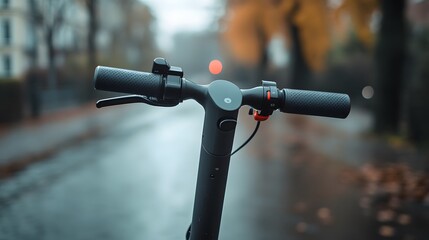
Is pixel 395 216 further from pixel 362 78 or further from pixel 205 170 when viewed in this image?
pixel 362 78

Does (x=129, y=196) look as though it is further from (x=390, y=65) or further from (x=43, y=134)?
(x=390, y=65)

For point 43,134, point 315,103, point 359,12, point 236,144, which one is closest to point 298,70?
point 359,12

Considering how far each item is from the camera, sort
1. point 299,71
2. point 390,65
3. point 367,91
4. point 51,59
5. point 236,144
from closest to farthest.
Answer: point 236,144, point 390,65, point 51,59, point 299,71, point 367,91

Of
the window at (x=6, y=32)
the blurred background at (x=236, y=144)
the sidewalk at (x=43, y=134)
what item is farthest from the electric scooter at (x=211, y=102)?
the sidewalk at (x=43, y=134)

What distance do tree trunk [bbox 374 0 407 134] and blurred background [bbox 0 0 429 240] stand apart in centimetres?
3

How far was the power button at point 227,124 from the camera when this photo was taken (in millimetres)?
1578

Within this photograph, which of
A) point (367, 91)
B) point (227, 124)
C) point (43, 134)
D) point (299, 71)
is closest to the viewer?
point (227, 124)

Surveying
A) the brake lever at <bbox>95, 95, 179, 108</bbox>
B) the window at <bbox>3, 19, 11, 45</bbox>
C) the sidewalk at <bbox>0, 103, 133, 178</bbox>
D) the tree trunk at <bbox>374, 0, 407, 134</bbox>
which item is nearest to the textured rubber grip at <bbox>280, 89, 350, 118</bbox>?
the brake lever at <bbox>95, 95, 179, 108</bbox>

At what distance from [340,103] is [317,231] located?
3.67 meters

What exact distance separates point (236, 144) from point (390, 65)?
182 inches

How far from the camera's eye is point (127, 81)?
1.69 metres

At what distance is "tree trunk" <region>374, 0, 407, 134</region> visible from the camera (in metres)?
12.2

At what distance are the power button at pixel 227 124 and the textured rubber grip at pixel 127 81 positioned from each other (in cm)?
27

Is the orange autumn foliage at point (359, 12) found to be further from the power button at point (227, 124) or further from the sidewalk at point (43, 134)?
the power button at point (227, 124)
